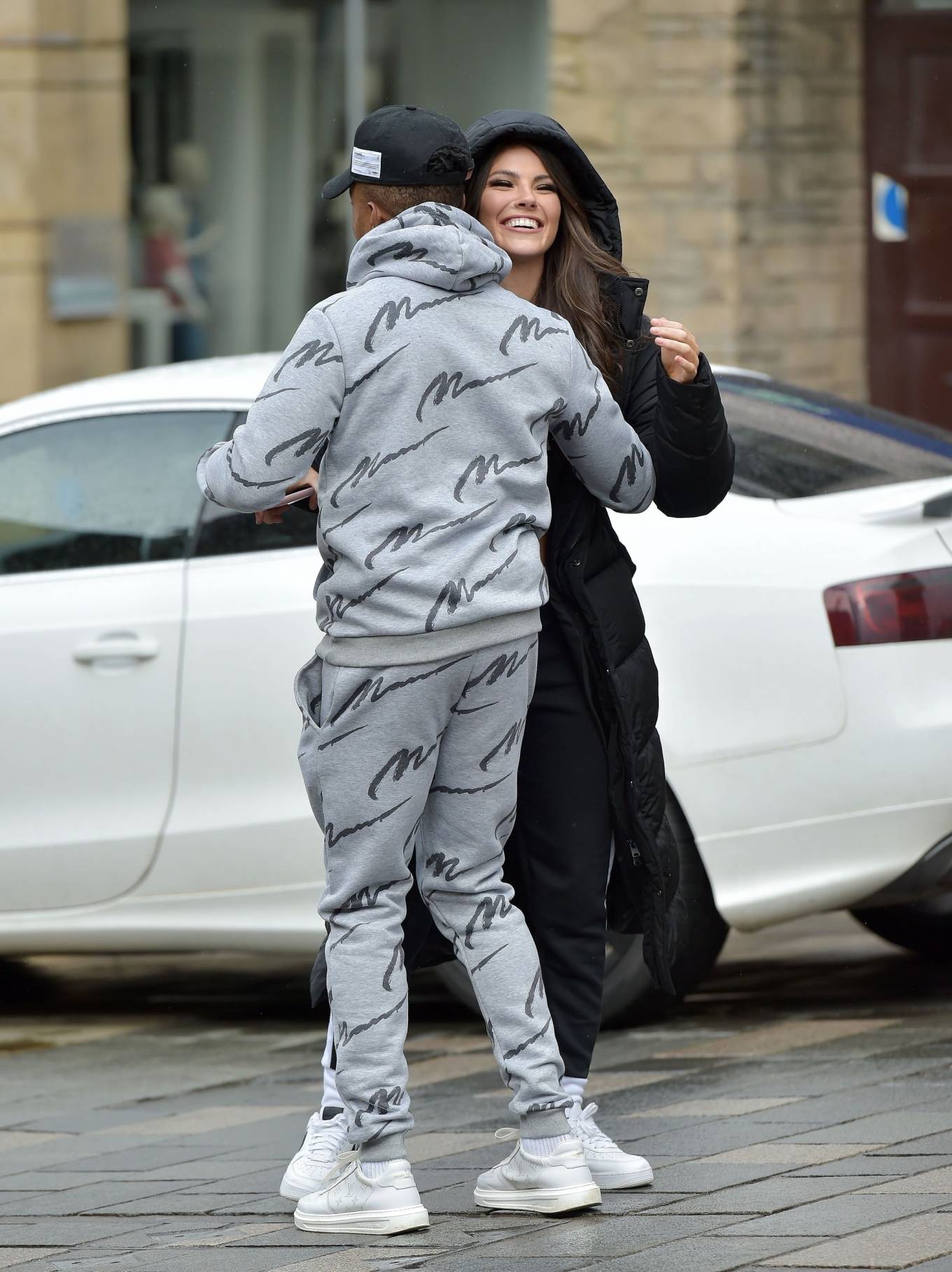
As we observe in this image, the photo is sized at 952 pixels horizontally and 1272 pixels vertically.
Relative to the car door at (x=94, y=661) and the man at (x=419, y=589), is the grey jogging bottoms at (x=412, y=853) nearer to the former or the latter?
the man at (x=419, y=589)

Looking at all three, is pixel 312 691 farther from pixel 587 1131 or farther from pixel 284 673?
pixel 284 673

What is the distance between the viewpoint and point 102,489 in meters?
6.21

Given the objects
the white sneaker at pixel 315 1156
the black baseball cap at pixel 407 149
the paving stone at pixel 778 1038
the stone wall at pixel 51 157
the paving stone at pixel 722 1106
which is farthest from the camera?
the stone wall at pixel 51 157

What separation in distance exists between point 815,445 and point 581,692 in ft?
6.48

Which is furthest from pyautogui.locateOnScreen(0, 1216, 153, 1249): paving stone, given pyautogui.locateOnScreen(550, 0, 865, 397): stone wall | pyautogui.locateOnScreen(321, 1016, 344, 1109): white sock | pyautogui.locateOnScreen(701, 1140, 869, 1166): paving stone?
pyautogui.locateOnScreen(550, 0, 865, 397): stone wall

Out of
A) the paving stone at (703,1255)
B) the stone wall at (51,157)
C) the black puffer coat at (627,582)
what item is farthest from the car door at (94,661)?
the stone wall at (51,157)

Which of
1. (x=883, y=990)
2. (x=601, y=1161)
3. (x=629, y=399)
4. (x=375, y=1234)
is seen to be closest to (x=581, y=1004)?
(x=601, y=1161)

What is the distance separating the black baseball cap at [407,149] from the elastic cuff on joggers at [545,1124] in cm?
148

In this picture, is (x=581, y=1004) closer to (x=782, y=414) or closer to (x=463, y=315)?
(x=463, y=315)

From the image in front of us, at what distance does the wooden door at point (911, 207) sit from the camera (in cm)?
1201

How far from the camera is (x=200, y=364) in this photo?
652 cm

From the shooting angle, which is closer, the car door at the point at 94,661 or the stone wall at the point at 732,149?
the car door at the point at 94,661

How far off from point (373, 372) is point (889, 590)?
1.99m

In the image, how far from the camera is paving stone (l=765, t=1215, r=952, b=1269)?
12.2 ft
